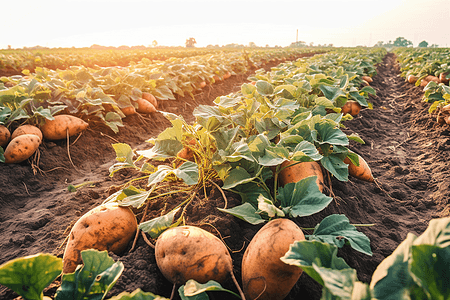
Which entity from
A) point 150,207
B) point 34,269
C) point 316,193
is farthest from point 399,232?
point 34,269

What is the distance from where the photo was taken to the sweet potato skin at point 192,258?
1.11m

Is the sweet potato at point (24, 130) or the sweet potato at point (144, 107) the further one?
the sweet potato at point (144, 107)

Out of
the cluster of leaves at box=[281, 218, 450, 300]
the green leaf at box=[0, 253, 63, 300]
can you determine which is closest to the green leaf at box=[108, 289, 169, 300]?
the green leaf at box=[0, 253, 63, 300]

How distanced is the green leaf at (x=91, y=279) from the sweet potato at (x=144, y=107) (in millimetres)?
3696

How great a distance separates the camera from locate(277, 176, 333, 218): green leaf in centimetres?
116

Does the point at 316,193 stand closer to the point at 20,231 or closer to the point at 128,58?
the point at 20,231

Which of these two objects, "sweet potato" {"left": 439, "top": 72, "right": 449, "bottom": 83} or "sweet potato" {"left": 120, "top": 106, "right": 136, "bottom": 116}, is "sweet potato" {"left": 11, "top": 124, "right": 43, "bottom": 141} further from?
"sweet potato" {"left": 439, "top": 72, "right": 449, "bottom": 83}

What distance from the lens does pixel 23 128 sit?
2846 millimetres

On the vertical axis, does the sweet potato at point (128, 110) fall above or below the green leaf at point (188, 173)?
above

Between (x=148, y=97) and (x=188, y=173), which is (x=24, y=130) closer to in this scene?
(x=148, y=97)

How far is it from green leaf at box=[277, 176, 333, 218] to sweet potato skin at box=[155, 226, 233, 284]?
38 cm

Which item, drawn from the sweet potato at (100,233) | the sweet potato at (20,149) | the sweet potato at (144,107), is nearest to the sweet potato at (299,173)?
the sweet potato at (100,233)

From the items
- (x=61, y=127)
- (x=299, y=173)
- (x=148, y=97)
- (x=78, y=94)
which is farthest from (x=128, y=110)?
(x=299, y=173)

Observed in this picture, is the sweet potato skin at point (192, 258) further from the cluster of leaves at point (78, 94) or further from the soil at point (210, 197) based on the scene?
the cluster of leaves at point (78, 94)
